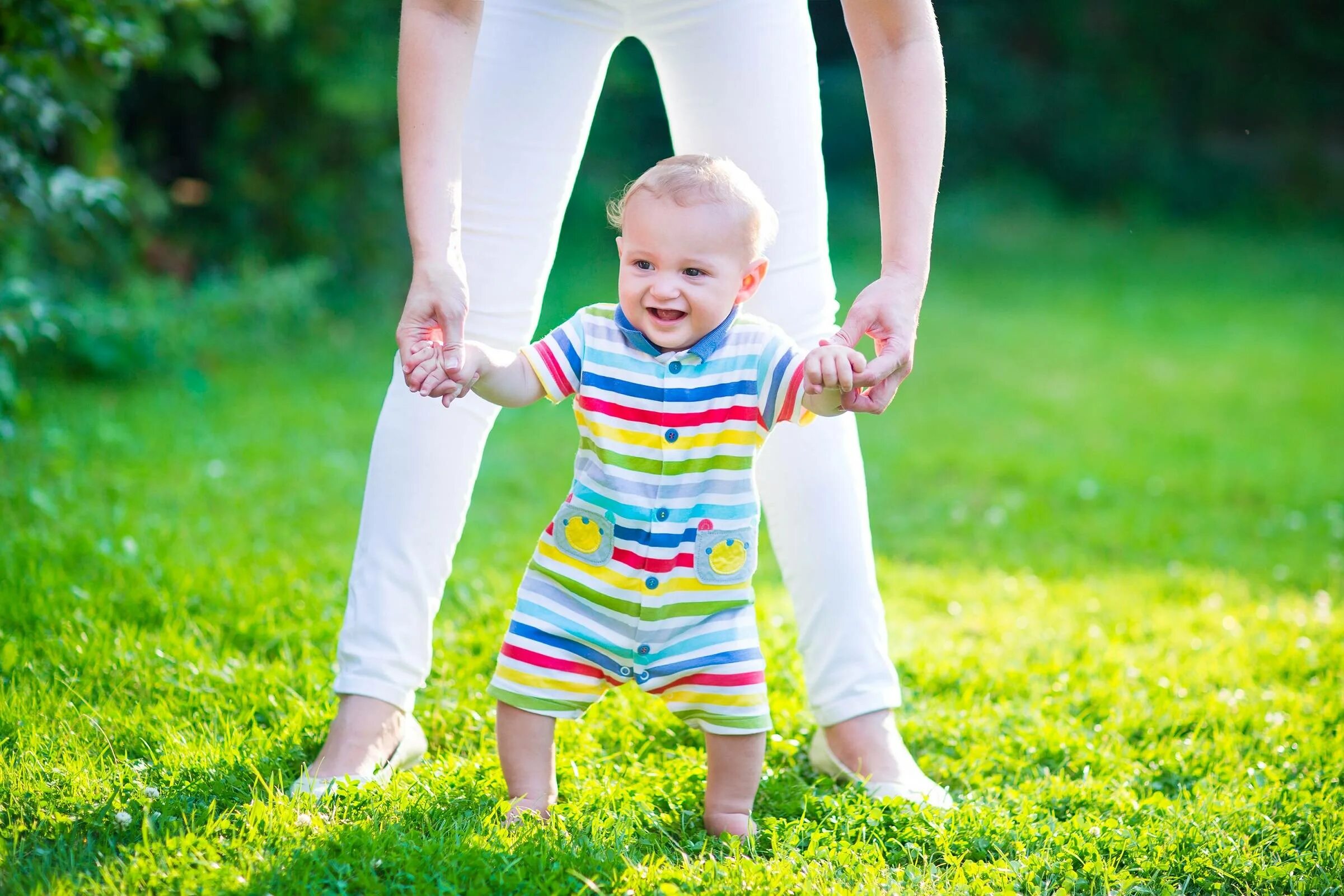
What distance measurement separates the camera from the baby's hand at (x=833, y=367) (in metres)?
1.76

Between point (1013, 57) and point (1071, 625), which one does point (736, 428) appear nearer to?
point (1071, 625)

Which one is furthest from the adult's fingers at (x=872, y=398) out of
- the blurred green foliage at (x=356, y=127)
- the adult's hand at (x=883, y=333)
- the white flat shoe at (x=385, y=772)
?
the blurred green foliage at (x=356, y=127)

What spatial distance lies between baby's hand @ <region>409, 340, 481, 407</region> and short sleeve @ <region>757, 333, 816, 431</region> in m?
0.43

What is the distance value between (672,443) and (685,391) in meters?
0.08

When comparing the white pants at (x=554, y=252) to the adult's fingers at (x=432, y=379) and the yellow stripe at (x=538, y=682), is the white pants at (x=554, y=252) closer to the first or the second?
the yellow stripe at (x=538, y=682)

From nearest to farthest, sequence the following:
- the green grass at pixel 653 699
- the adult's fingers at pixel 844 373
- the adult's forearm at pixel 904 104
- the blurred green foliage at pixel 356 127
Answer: the adult's fingers at pixel 844 373, the green grass at pixel 653 699, the adult's forearm at pixel 904 104, the blurred green foliage at pixel 356 127

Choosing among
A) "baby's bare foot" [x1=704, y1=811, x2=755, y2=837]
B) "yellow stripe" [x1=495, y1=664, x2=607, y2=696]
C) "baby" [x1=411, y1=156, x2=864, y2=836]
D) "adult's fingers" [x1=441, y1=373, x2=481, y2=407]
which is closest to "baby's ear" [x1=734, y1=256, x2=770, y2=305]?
"baby" [x1=411, y1=156, x2=864, y2=836]

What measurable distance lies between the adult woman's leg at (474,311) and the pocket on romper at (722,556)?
520mm

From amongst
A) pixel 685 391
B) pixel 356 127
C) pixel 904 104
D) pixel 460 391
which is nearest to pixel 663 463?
pixel 685 391

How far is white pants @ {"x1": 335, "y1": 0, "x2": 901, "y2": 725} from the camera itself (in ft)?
7.07

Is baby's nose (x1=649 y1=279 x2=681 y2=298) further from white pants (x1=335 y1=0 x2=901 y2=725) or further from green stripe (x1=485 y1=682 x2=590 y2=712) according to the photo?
green stripe (x1=485 y1=682 x2=590 y2=712)

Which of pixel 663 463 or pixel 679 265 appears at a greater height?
pixel 679 265

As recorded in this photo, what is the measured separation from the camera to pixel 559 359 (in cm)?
194

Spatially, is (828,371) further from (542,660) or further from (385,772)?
(385,772)
